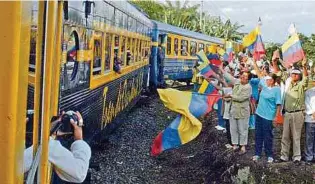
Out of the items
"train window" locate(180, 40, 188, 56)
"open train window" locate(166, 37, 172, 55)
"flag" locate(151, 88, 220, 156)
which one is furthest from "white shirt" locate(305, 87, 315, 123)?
"train window" locate(180, 40, 188, 56)

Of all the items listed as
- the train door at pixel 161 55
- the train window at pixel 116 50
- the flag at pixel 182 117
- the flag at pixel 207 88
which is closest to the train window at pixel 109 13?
the train window at pixel 116 50

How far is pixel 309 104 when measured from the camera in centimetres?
761

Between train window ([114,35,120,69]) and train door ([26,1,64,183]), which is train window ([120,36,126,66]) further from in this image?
train door ([26,1,64,183])

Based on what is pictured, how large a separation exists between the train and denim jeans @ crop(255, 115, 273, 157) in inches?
90.7

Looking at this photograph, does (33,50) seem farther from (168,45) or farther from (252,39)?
(168,45)

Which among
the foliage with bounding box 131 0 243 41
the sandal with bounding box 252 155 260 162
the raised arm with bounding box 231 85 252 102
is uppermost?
the foliage with bounding box 131 0 243 41

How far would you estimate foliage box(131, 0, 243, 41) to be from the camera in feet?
150

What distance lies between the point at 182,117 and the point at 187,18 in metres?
38.5

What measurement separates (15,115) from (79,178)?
59.5 inches

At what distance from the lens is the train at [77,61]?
74.8 inches

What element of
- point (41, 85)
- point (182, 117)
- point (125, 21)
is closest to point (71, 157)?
point (41, 85)

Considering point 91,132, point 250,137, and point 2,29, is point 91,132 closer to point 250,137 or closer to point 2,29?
point 250,137

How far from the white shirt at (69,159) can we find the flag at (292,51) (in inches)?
238

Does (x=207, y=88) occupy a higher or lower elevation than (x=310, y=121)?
higher
